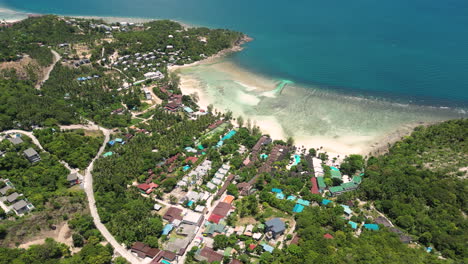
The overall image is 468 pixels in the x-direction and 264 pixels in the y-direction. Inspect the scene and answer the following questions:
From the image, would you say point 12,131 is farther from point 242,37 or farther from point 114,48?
point 242,37

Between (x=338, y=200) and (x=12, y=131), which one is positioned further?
(x=12, y=131)

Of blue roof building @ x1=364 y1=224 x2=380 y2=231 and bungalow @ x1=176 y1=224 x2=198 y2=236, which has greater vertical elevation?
blue roof building @ x1=364 y1=224 x2=380 y2=231

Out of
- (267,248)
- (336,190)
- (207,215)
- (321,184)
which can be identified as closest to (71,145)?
(207,215)

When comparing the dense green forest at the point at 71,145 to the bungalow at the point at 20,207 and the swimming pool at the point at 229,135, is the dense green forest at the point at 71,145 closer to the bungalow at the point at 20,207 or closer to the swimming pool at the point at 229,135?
the bungalow at the point at 20,207

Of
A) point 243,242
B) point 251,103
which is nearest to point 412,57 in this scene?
point 251,103

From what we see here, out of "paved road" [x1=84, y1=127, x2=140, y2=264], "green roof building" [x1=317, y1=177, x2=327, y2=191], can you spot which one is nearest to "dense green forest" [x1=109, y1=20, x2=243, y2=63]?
"paved road" [x1=84, y1=127, x2=140, y2=264]

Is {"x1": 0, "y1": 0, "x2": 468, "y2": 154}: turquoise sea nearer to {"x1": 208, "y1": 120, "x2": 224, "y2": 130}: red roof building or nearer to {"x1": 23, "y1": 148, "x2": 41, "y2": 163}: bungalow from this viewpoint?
{"x1": 208, "y1": 120, "x2": 224, "y2": 130}: red roof building
